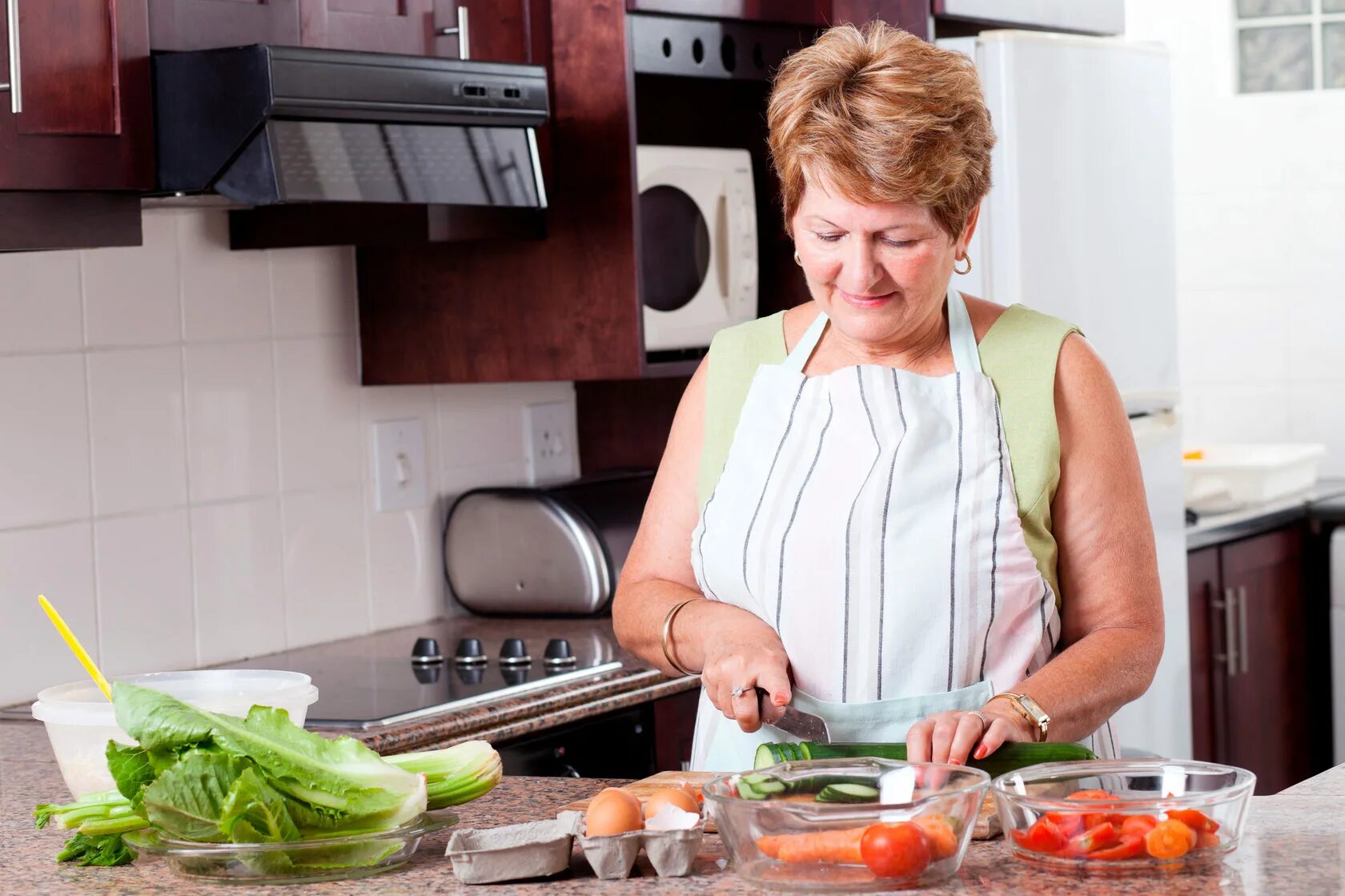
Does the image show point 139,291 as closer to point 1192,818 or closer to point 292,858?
point 292,858

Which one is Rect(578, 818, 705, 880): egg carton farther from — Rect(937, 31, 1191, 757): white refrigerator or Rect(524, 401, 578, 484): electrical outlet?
Rect(524, 401, 578, 484): electrical outlet

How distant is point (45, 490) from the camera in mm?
2303

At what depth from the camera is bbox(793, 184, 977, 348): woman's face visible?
1.60m

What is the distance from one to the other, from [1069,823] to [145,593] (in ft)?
5.12

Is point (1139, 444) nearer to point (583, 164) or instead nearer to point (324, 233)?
point (583, 164)

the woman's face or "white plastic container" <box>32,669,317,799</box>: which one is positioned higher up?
the woman's face

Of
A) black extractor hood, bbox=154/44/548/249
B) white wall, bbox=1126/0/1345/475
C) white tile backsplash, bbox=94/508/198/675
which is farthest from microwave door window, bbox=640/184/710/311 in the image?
white wall, bbox=1126/0/1345/475

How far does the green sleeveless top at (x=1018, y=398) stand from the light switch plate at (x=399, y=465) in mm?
1105

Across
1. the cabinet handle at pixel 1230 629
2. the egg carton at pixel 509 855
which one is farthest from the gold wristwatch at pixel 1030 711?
the cabinet handle at pixel 1230 629

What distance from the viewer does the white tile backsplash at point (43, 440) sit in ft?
7.42

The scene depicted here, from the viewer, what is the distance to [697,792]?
4.55 feet

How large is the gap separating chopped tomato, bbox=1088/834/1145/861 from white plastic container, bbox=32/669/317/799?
614 mm

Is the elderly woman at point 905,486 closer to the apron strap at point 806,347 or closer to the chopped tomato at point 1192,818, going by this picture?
the apron strap at point 806,347

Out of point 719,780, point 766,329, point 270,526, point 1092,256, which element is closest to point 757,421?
point 766,329
